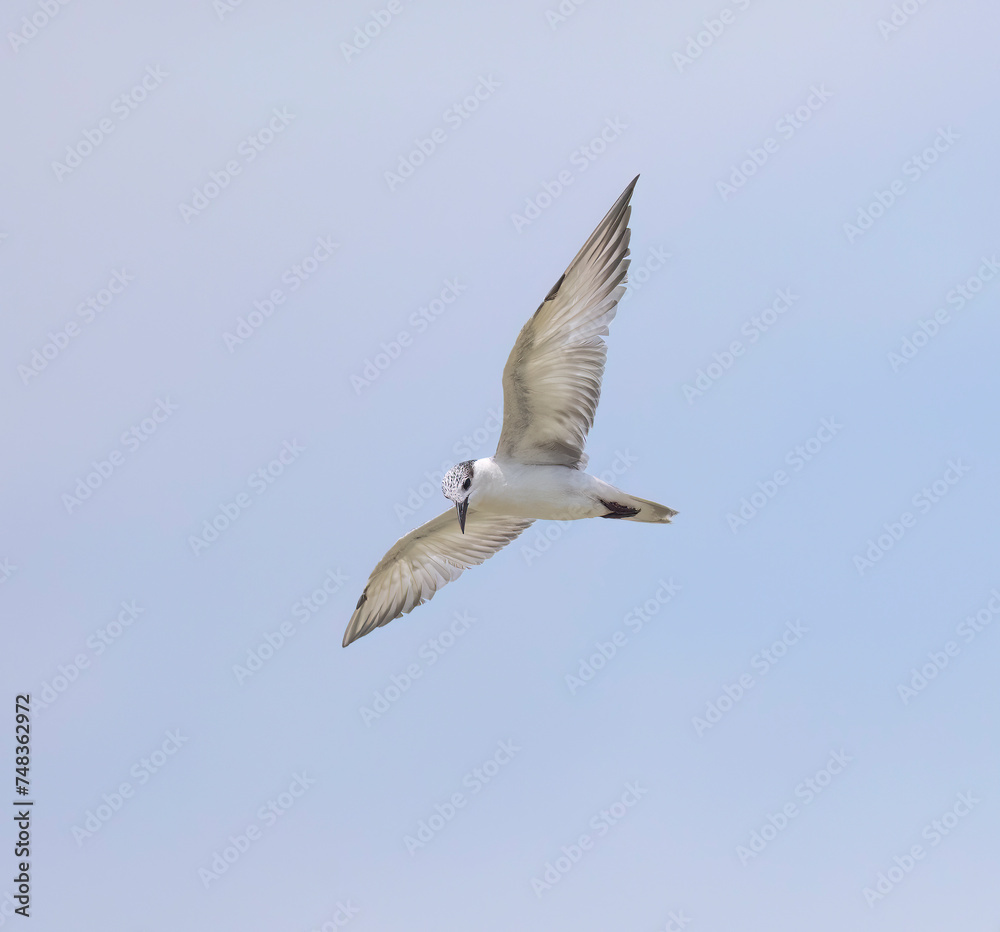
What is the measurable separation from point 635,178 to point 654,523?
4.84m

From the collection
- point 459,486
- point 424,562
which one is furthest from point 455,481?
point 424,562

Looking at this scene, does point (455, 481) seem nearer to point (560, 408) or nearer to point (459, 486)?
point (459, 486)

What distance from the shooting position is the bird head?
1938 centimetres

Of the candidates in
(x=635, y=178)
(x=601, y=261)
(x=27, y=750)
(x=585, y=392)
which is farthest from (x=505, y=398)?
(x=27, y=750)

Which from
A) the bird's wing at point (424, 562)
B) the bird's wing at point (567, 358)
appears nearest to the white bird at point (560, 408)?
the bird's wing at point (567, 358)

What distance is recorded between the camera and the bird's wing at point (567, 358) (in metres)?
18.7

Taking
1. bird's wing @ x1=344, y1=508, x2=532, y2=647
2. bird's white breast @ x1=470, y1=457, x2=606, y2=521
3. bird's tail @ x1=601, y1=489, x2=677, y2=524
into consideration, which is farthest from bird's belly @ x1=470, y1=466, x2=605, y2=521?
bird's wing @ x1=344, y1=508, x2=532, y2=647

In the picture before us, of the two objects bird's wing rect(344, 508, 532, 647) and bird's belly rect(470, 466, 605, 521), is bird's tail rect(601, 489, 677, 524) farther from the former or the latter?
bird's wing rect(344, 508, 532, 647)

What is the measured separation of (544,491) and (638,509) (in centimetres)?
136

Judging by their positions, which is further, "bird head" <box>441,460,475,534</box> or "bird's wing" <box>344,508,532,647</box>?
"bird's wing" <box>344,508,532,647</box>

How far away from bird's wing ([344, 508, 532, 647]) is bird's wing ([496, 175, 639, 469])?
2377mm

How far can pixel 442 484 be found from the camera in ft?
A: 64.2

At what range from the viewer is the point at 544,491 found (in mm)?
19516

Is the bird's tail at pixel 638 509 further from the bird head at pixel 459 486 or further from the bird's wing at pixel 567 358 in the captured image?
the bird head at pixel 459 486
